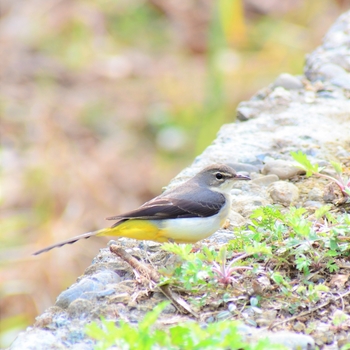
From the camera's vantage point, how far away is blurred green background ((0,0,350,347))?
718 centimetres

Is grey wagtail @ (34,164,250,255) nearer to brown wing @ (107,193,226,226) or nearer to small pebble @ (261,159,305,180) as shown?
brown wing @ (107,193,226,226)

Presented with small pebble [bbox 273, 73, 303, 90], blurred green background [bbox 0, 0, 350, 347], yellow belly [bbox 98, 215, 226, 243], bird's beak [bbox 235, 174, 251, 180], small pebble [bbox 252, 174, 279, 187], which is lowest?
blurred green background [bbox 0, 0, 350, 347]

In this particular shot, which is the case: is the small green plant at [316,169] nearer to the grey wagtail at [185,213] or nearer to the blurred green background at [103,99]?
the grey wagtail at [185,213]

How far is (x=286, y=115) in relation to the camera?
5453 mm

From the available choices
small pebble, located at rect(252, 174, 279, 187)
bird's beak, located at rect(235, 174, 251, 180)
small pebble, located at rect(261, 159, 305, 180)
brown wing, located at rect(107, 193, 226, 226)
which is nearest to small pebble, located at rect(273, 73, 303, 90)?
small pebble, located at rect(261, 159, 305, 180)

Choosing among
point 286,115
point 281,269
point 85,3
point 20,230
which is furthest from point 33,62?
point 281,269

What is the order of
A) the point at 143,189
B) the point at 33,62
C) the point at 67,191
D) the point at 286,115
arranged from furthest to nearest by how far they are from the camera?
the point at 33,62 → the point at 143,189 → the point at 67,191 → the point at 286,115

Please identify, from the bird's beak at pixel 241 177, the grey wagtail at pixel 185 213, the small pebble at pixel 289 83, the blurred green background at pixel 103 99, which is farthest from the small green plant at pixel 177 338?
the blurred green background at pixel 103 99

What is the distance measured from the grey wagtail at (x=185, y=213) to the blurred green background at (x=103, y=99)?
2478 mm

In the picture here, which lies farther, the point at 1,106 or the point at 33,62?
the point at 33,62

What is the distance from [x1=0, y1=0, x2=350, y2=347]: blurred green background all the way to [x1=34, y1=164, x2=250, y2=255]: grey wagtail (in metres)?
2.48

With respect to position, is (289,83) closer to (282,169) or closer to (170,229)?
(282,169)

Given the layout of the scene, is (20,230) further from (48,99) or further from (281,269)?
(281,269)

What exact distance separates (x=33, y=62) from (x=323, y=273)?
7.28 m
